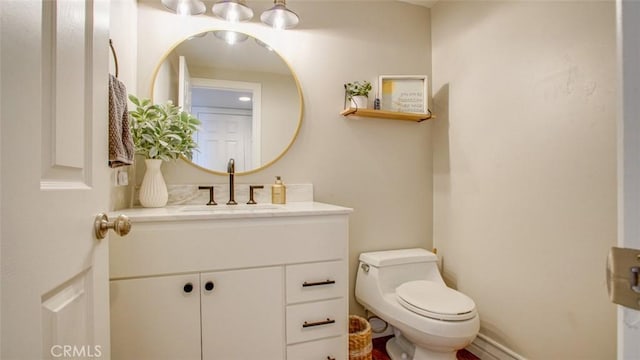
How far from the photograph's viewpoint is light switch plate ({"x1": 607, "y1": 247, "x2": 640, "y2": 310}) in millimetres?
385

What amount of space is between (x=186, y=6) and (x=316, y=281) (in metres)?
1.63

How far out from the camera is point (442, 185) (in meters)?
2.18

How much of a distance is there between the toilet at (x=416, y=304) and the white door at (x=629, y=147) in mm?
1154

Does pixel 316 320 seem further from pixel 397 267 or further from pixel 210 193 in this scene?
pixel 210 193

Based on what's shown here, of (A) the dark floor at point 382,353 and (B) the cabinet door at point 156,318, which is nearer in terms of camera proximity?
(B) the cabinet door at point 156,318

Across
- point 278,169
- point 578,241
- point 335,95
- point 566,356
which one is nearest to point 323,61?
point 335,95

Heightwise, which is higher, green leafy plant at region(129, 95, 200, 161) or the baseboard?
green leafy plant at region(129, 95, 200, 161)

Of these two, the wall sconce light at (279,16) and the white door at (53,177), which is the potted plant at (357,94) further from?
the white door at (53,177)

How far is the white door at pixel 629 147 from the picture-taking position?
0.38 m

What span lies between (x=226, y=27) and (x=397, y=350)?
226 centimetres

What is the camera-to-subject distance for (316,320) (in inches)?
56.5

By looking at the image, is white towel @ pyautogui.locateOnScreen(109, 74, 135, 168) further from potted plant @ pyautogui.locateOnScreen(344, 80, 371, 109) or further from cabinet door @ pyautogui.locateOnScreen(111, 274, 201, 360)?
potted plant @ pyautogui.locateOnScreen(344, 80, 371, 109)

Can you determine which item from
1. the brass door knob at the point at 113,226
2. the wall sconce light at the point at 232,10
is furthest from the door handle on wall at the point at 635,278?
the wall sconce light at the point at 232,10

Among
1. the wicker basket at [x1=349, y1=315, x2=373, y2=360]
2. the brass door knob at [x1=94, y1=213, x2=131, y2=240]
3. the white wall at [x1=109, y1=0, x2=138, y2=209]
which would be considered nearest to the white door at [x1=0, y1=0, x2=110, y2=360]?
the brass door knob at [x1=94, y1=213, x2=131, y2=240]
